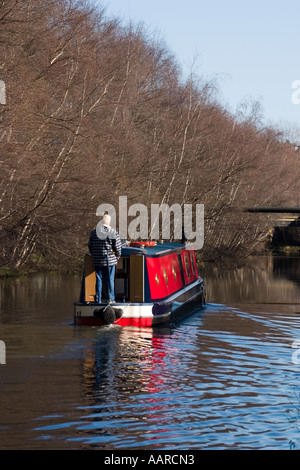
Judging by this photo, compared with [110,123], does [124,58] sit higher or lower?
higher

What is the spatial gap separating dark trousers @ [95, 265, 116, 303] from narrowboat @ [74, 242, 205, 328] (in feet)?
0.89

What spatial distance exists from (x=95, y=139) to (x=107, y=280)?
18676 mm

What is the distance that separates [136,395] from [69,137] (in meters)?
22.3

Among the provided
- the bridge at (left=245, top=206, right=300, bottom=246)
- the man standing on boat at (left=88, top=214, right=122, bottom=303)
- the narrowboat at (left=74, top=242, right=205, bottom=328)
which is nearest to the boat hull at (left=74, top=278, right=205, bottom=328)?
the narrowboat at (left=74, top=242, right=205, bottom=328)

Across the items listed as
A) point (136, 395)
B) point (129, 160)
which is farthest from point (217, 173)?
point (136, 395)

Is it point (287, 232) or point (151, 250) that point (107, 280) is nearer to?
point (151, 250)

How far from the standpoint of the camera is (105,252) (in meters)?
19.8

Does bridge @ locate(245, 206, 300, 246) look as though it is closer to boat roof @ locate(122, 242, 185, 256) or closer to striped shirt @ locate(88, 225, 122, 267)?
boat roof @ locate(122, 242, 185, 256)

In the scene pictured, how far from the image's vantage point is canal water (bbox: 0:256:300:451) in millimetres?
10703

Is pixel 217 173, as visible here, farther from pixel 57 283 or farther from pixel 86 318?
pixel 86 318

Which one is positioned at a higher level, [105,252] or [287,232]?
[287,232]

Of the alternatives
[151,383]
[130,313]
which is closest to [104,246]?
[130,313]

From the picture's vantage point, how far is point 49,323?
834 inches
